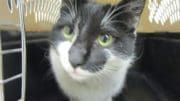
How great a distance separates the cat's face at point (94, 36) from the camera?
0.69 meters

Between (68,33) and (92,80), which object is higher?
(68,33)

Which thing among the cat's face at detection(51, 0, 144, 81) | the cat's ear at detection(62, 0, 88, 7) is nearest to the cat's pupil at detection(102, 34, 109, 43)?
the cat's face at detection(51, 0, 144, 81)

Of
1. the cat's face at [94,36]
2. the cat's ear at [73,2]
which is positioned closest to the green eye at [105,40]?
the cat's face at [94,36]

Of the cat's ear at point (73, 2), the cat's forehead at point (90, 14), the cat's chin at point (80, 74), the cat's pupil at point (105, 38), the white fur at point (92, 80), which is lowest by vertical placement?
the white fur at point (92, 80)

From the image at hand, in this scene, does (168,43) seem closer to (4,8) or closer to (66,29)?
(66,29)

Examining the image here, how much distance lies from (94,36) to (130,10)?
0.10m

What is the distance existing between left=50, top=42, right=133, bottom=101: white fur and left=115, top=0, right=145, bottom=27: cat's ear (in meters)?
0.09

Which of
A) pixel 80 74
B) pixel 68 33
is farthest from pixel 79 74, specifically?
pixel 68 33

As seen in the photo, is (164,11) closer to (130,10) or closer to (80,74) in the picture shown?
(130,10)

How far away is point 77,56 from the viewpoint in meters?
0.67

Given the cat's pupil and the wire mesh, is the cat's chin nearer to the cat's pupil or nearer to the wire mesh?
the cat's pupil

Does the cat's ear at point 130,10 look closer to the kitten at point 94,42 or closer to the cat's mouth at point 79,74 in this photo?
the kitten at point 94,42

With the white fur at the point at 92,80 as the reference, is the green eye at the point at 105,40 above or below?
above

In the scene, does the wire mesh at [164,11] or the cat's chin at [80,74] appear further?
the wire mesh at [164,11]
